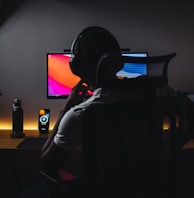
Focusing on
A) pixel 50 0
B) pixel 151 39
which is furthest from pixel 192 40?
pixel 50 0

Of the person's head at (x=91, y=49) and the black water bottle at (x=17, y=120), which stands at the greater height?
the person's head at (x=91, y=49)

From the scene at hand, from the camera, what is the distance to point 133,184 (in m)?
1.41

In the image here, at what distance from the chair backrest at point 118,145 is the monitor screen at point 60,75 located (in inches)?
64.0

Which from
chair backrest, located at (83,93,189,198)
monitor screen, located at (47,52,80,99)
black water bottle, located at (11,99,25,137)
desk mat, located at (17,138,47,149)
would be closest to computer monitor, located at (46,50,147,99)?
monitor screen, located at (47,52,80,99)

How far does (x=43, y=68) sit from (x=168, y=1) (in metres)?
1.20

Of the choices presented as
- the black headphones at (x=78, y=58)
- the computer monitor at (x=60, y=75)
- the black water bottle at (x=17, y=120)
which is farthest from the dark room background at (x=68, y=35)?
the black headphones at (x=78, y=58)

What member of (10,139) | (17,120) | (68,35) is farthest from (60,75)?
(10,139)

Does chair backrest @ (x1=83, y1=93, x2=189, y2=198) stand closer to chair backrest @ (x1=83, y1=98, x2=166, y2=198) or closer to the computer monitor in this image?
chair backrest @ (x1=83, y1=98, x2=166, y2=198)

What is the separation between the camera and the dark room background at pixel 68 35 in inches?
119

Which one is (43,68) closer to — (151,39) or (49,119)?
(49,119)

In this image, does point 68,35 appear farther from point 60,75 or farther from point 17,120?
point 17,120

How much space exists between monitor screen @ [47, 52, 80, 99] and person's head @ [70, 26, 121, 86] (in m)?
1.42

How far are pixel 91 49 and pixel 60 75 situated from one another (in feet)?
4.97

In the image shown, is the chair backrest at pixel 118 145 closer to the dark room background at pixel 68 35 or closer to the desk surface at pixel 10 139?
the desk surface at pixel 10 139
